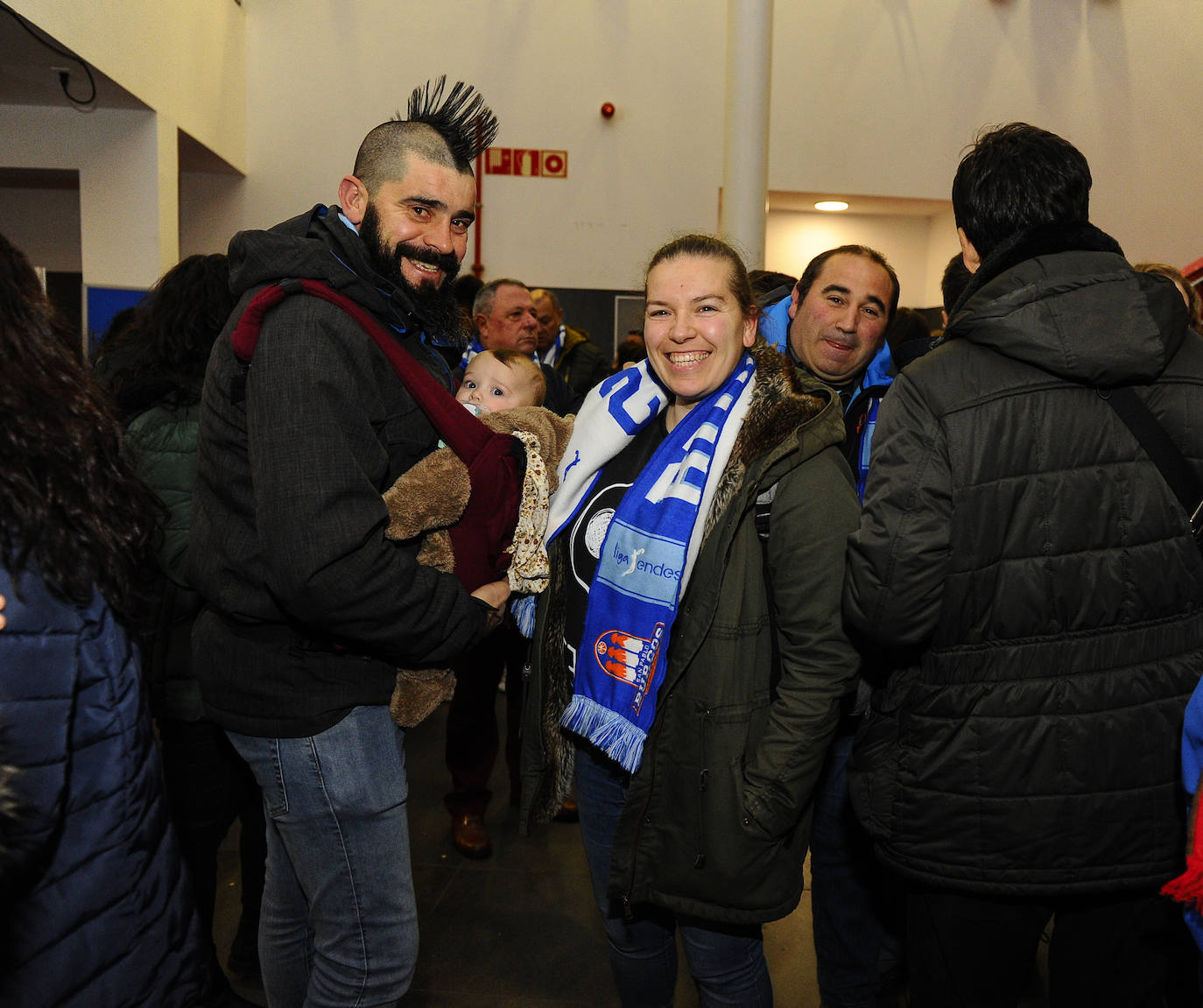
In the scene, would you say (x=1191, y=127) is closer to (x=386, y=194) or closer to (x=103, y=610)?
(x=386, y=194)

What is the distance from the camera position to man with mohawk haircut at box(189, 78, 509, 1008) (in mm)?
1493

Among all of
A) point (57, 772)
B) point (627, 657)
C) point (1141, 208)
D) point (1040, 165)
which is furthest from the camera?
point (1141, 208)

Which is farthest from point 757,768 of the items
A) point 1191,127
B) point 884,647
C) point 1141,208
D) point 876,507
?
point 1191,127

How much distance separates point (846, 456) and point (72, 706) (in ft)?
6.03

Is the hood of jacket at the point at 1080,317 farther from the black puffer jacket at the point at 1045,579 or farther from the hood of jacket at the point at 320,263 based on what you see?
the hood of jacket at the point at 320,263

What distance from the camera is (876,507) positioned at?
5.44 feet

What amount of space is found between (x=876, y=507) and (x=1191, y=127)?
8840 mm

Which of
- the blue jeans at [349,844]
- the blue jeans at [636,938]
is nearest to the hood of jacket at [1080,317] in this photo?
the blue jeans at [636,938]

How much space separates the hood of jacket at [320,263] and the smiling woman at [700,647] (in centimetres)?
57

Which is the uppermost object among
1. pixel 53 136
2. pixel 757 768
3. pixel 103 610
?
pixel 53 136

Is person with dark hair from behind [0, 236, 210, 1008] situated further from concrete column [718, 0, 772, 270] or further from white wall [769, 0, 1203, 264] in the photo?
white wall [769, 0, 1203, 264]

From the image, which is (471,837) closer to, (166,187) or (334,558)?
(334,558)

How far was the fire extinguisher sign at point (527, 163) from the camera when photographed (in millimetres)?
7770

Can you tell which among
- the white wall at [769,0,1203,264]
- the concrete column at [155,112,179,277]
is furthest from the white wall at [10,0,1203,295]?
the concrete column at [155,112,179,277]
